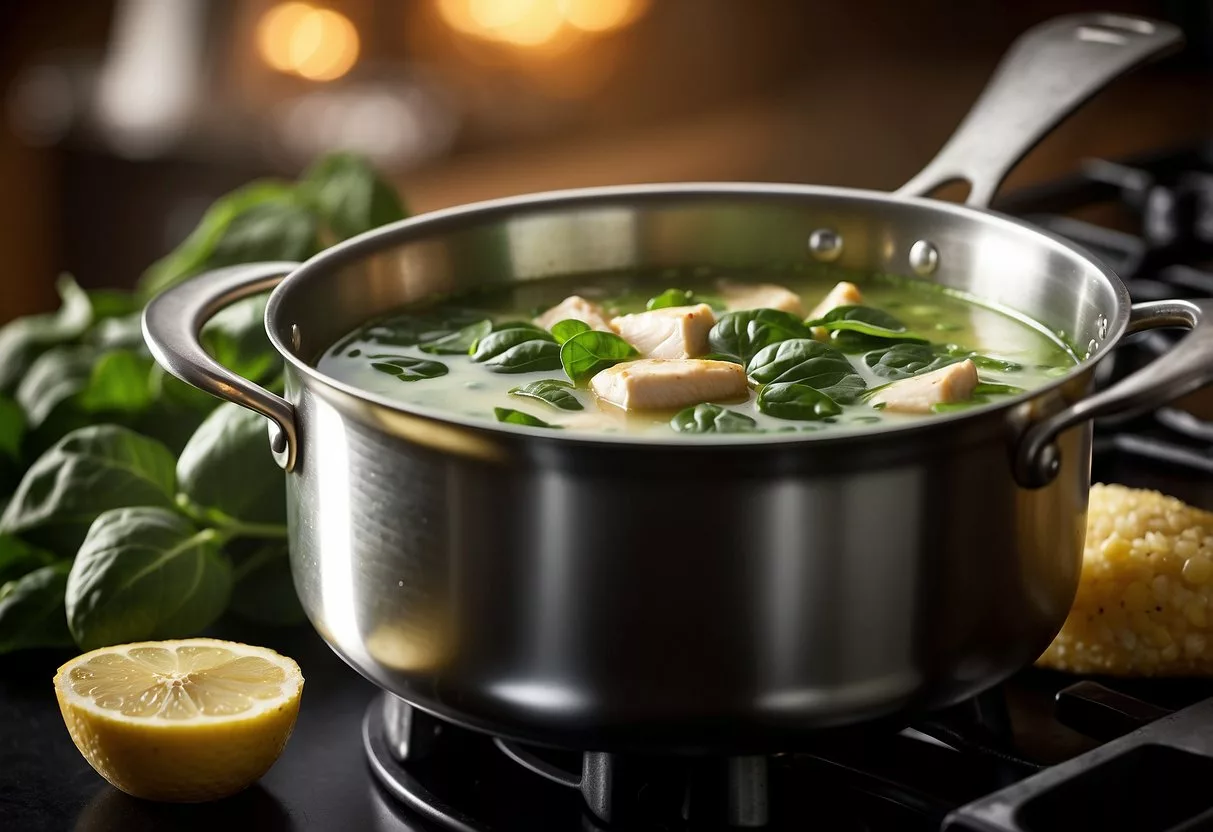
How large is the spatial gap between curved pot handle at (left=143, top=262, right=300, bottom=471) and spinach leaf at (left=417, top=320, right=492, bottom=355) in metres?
0.16

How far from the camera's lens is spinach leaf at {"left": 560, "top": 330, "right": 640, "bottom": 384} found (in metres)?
1.27

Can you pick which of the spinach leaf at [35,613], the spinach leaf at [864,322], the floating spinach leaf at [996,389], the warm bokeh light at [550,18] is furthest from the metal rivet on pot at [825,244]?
the warm bokeh light at [550,18]

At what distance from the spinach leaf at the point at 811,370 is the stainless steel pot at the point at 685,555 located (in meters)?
0.21

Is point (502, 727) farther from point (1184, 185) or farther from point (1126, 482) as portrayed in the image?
point (1184, 185)

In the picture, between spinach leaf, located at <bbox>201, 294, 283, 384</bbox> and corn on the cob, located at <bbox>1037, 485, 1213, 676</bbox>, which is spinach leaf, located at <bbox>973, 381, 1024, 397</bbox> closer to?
corn on the cob, located at <bbox>1037, 485, 1213, 676</bbox>

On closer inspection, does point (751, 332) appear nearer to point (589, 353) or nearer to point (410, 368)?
point (589, 353)

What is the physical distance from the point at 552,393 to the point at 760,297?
341 mm

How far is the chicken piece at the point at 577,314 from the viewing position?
140 cm

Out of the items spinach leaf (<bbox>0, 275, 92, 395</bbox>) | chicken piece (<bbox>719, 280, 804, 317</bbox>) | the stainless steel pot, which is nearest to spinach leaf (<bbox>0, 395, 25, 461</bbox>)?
spinach leaf (<bbox>0, 275, 92, 395</bbox>)

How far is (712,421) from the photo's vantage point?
1.11 meters

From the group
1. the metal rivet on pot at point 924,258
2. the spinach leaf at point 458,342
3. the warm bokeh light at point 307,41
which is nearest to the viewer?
the spinach leaf at point 458,342

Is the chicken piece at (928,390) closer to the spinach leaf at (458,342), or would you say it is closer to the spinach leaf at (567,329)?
the spinach leaf at (567,329)

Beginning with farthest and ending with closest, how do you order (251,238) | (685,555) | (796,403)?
(251,238) < (796,403) < (685,555)

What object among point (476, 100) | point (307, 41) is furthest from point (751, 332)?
point (307, 41)
